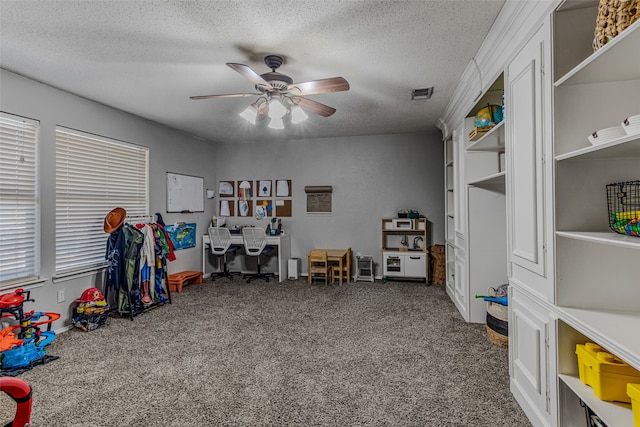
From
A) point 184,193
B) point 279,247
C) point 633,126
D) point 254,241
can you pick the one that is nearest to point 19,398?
point 633,126

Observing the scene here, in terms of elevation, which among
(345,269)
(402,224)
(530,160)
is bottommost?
(345,269)

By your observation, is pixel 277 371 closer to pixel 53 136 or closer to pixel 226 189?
pixel 53 136

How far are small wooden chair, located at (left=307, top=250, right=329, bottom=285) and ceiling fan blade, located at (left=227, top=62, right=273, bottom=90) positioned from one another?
3.11m

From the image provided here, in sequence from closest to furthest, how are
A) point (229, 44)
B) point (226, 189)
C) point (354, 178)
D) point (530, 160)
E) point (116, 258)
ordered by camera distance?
point (530, 160) < point (229, 44) < point (116, 258) < point (354, 178) < point (226, 189)

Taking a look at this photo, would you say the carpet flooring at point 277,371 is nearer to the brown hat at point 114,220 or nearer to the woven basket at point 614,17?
the brown hat at point 114,220

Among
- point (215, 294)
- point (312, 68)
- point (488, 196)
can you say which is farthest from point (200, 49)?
point (215, 294)

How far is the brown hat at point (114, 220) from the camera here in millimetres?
3721

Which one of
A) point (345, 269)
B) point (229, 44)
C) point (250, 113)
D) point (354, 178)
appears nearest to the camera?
point (229, 44)

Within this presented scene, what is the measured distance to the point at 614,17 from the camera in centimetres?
123

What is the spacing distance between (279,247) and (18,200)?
334 cm

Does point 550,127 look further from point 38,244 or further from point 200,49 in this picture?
point 38,244

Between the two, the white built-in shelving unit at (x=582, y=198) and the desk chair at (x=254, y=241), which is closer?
the white built-in shelving unit at (x=582, y=198)

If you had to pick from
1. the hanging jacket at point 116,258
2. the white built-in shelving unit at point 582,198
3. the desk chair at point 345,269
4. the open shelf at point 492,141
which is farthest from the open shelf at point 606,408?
the hanging jacket at point 116,258

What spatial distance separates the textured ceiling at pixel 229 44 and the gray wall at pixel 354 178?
1823 mm
